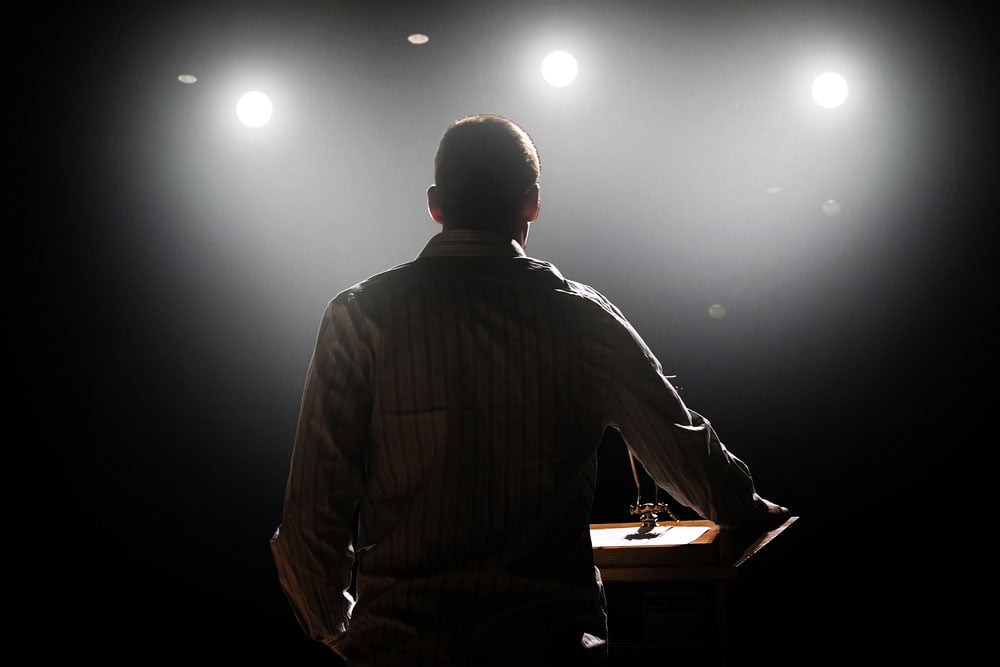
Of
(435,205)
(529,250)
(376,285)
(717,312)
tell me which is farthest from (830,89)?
(376,285)

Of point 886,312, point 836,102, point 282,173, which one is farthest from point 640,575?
point 282,173

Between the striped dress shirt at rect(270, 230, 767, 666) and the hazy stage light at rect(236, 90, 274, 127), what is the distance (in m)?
1.92

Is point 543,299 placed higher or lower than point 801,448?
higher

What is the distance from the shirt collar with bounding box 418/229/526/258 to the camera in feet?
3.50

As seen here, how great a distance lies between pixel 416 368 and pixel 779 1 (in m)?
2.00

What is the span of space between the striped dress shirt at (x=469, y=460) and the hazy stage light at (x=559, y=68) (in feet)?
5.54

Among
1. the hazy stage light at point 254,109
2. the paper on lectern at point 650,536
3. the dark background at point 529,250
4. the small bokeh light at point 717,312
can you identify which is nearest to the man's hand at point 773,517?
the paper on lectern at point 650,536

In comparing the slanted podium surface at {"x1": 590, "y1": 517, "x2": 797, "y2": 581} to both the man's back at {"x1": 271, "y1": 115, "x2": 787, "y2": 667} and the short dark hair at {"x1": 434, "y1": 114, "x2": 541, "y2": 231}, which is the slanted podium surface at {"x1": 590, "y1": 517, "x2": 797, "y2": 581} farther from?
the short dark hair at {"x1": 434, "y1": 114, "x2": 541, "y2": 231}

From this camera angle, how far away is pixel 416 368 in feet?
Answer: 3.27

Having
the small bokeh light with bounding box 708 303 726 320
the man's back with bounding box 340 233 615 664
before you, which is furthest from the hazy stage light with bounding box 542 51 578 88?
the man's back with bounding box 340 233 615 664

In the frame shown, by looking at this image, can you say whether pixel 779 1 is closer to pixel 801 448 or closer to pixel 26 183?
pixel 801 448

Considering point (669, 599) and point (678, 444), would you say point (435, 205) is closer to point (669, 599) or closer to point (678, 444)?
point (678, 444)

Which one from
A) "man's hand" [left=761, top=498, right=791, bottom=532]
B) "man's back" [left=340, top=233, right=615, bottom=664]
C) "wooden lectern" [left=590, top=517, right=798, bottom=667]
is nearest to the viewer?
"man's back" [left=340, top=233, right=615, bottom=664]

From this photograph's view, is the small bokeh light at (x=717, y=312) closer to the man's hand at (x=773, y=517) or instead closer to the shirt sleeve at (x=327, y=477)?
the man's hand at (x=773, y=517)
